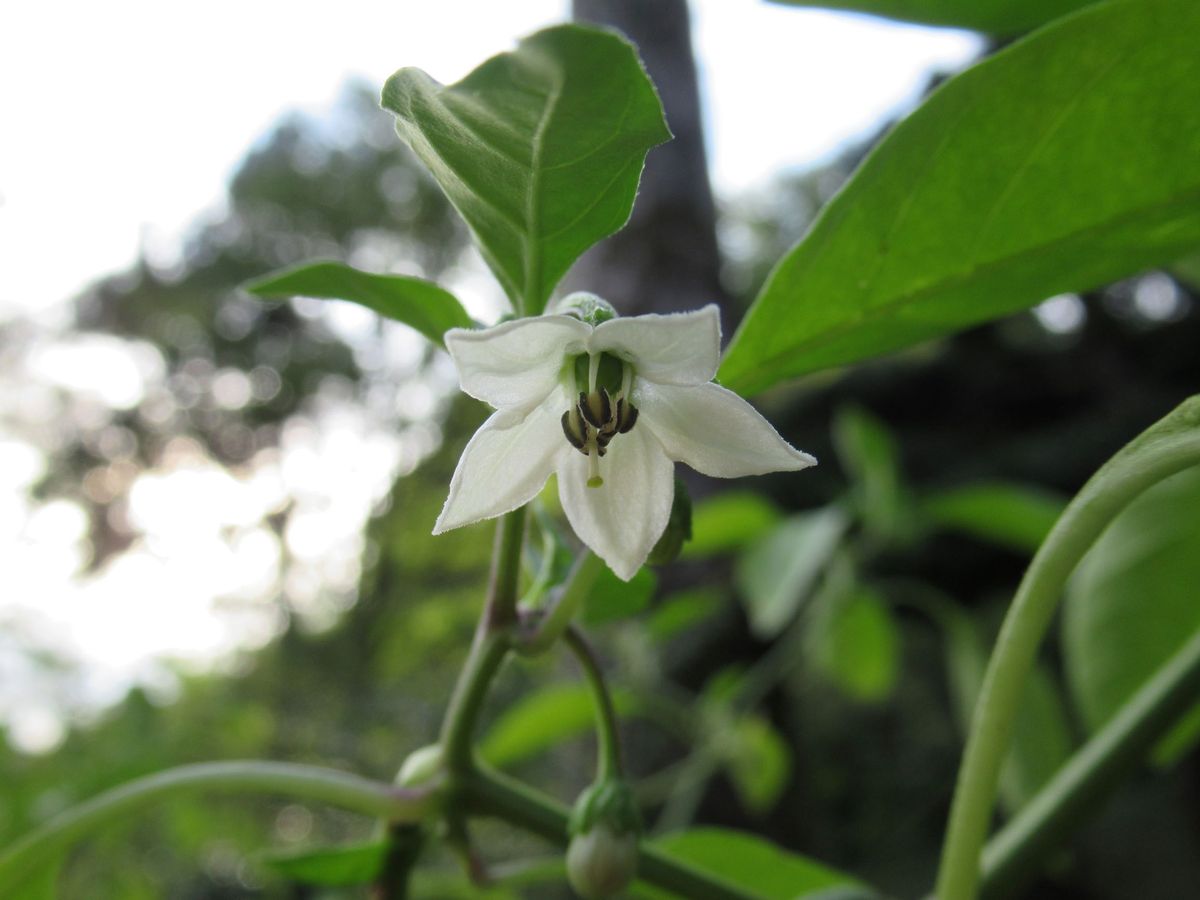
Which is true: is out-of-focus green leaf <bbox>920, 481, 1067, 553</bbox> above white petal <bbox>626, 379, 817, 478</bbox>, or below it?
above

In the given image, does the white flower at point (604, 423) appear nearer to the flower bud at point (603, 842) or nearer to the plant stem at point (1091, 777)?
the flower bud at point (603, 842)

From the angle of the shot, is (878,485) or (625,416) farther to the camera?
(878,485)

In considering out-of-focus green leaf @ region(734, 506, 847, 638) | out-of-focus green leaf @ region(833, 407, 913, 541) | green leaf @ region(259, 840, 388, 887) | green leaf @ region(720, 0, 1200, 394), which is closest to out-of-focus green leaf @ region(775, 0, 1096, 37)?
green leaf @ region(720, 0, 1200, 394)

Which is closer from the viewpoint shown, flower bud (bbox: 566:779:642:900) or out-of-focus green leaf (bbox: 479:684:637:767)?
flower bud (bbox: 566:779:642:900)

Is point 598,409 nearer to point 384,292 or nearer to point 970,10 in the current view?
point 384,292

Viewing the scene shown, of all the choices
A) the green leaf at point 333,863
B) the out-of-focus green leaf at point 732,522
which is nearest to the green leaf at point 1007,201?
the green leaf at point 333,863

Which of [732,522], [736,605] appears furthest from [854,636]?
[732,522]

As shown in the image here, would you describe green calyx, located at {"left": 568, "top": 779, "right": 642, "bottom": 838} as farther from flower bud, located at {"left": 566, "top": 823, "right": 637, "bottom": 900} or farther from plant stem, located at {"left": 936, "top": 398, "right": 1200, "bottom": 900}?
plant stem, located at {"left": 936, "top": 398, "right": 1200, "bottom": 900}
